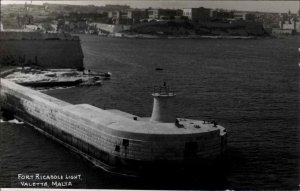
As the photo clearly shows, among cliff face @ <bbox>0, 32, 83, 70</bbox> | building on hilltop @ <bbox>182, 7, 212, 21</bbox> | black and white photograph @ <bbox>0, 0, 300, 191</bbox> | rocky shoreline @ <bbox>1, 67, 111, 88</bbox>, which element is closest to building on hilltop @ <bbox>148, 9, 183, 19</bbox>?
building on hilltop @ <bbox>182, 7, 212, 21</bbox>

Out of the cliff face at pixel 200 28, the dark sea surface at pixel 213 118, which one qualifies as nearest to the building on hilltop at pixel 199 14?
the cliff face at pixel 200 28

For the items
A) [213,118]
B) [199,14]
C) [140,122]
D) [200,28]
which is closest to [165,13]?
[199,14]

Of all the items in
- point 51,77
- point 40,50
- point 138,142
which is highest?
point 138,142

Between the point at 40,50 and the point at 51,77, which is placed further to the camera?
the point at 40,50

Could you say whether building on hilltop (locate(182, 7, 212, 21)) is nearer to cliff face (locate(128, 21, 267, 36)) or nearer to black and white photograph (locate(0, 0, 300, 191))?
cliff face (locate(128, 21, 267, 36))

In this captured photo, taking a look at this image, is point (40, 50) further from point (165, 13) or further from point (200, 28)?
point (200, 28)

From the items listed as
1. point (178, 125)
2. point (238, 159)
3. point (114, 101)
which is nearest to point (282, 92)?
point (114, 101)
